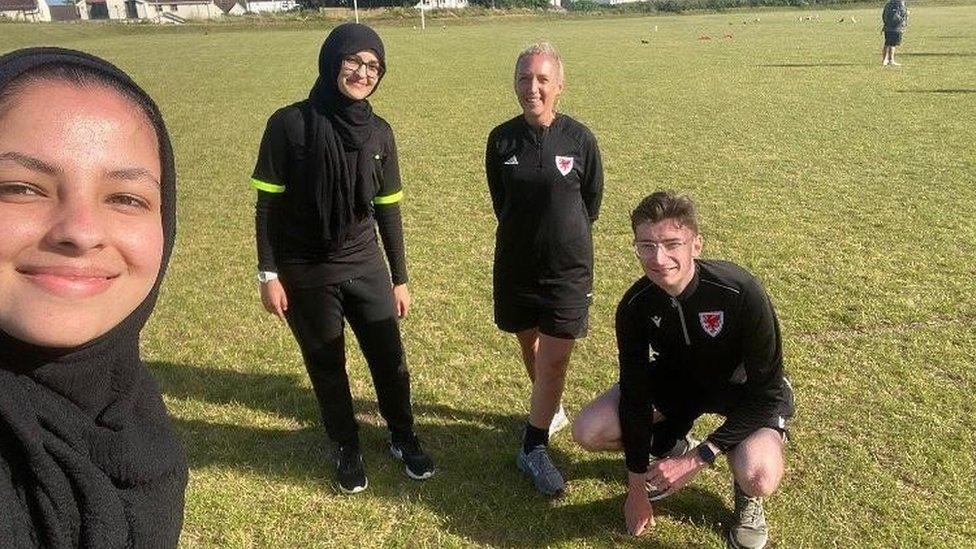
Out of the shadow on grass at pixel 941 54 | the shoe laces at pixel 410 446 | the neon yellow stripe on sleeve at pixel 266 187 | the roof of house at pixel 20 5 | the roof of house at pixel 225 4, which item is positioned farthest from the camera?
the roof of house at pixel 225 4

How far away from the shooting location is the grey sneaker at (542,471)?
3572mm

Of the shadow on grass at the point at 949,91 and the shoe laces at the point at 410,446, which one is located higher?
the shadow on grass at the point at 949,91

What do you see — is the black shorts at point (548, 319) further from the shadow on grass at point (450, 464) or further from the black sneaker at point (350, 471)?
the black sneaker at point (350, 471)

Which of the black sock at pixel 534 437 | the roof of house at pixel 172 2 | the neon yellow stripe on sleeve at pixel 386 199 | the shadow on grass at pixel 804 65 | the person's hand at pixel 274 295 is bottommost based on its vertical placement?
the black sock at pixel 534 437

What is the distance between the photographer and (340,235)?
3389 millimetres

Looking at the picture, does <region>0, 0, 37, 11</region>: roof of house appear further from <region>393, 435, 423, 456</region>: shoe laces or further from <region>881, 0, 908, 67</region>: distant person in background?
<region>393, 435, 423, 456</region>: shoe laces

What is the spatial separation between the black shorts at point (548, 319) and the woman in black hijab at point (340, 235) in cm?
58

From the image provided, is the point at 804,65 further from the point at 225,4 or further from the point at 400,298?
the point at 225,4

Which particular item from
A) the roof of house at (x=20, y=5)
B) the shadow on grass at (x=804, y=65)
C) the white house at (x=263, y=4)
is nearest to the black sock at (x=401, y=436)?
the shadow on grass at (x=804, y=65)

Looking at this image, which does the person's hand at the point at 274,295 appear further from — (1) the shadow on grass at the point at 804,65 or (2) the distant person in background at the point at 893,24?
(2) the distant person in background at the point at 893,24

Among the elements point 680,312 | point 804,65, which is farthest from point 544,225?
point 804,65

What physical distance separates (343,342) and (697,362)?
1.76m

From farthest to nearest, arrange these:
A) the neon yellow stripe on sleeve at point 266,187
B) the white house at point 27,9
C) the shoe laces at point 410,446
A: the white house at point 27,9
the shoe laces at point 410,446
the neon yellow stripe on sleeve at point 266,187

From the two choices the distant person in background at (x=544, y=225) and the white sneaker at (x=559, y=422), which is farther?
the white sneaker at (x=559, y=422)
